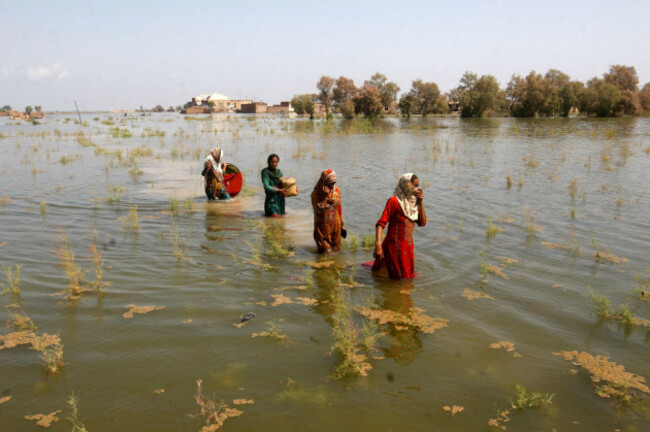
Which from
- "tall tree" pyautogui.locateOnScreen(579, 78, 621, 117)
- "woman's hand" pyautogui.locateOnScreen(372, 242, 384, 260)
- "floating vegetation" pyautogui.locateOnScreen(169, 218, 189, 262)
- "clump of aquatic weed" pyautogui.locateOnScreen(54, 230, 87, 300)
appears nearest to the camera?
"clump of aquatic weed" pyautogui.locateOnScreen(54, 230, 87, 300)

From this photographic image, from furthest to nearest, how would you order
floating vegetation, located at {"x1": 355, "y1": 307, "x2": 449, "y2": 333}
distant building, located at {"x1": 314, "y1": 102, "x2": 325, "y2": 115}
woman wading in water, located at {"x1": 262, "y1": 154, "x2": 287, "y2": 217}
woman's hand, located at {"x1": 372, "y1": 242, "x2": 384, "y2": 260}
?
distant building, located at {"x1": 314, "y1": 102, "x2": 325, "y2": 115} → woman wading in water, located at {"x1": 262, "y1": 154, "x2": 287, "y2": 217} → woman's hand, located at {"x1": 372, "y1": 242, "x2": 384, "y2": 260} → floating vegetation, located at {"x1": 355, "y1": 307, "x2": 449, "y2": 333}

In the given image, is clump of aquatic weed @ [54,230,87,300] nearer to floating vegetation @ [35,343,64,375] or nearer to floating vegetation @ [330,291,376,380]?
floating vegetation @ [35,343,64,375]

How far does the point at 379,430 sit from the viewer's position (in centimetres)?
318

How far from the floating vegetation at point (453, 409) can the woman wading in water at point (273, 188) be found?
552cm

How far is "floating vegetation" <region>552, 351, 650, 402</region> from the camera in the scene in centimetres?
354

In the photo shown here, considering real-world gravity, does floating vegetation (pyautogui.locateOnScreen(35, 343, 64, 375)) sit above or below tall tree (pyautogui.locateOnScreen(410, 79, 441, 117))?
below

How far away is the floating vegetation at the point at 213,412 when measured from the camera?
3184mm

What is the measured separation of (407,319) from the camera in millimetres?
4828

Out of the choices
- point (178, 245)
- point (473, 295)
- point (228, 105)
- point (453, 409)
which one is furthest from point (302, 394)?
point (228, 105)

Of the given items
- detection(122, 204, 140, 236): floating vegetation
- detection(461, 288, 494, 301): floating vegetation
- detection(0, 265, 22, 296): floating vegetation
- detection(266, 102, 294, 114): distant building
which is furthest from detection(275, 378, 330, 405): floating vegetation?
detection(266, 102, 294, 114): distant building

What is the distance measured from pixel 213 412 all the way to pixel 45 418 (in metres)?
1.20

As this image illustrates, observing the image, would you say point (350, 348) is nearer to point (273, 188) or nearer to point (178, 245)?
point (178, 245)

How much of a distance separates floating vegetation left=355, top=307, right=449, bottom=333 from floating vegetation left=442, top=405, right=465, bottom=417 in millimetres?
1203

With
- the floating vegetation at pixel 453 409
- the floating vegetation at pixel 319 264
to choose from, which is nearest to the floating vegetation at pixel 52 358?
the floating vegetation at pixel 453 409
